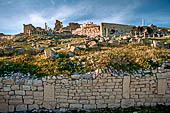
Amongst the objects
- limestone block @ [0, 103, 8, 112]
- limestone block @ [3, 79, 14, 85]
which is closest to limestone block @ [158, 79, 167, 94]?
limestone block @ [3, 79, 14, 85]

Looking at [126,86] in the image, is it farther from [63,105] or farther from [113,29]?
[113,29]

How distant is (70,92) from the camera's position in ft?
17.4

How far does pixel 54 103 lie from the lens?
530 cm

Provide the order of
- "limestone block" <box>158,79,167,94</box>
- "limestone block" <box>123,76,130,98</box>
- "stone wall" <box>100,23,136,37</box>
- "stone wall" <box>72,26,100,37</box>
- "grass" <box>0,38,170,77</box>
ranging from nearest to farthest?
1. "limestone block" <box>123,76,130,98</box>
2. "limestone block" <box>158,79,167,94</box>
3. "grass" <box>0,38,170,77</box>
4. "stone wall" <box>100,23,136,37</box>
5. "stone wall" <box>72,26,100,37</box>

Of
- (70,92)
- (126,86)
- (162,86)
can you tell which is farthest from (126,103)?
(70,92)

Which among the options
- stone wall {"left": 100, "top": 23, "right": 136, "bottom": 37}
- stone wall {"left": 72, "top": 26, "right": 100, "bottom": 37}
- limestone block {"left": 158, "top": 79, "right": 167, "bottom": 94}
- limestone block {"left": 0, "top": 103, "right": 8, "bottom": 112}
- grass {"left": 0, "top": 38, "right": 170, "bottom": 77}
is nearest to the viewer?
limestone block {"left": 0, "top": 103, "right": 8, "bottom": 112}

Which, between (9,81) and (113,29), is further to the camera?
(113,29)

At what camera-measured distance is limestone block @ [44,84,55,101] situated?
526 cm

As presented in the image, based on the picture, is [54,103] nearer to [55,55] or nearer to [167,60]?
[55,55]

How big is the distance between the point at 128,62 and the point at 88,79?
2.42 metres

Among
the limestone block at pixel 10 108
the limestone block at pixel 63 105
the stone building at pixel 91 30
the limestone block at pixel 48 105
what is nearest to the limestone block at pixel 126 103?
the limestone block at pixel 63 105

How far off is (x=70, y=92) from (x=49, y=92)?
35.4 inches

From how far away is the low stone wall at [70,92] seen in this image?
5.25 meters

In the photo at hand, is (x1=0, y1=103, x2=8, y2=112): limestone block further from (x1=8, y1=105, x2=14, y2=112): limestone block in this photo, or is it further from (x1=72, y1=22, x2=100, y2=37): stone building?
(x1=72, y1=22, x2=100, y2=37): stone building
